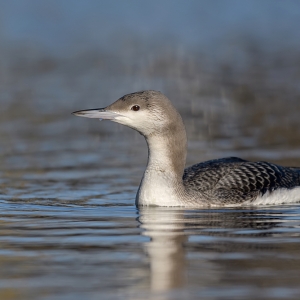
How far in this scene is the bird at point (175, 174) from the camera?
908cm

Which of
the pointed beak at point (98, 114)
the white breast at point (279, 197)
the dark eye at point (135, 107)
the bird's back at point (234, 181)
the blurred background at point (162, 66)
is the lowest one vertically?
the white breast at point (279, 197)

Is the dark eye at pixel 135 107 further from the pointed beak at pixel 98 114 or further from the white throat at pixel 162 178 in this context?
the white throat at pixel 162 178

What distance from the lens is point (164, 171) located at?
30.5ft

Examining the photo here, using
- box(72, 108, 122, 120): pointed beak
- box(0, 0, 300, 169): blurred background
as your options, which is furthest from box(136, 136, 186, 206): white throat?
box(0, 0, 300, 169): blurred background

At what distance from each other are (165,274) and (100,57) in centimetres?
1688

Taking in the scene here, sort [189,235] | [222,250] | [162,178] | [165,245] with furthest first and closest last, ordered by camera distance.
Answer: [162,178] < [189,235] < [165,245] < [222,250]

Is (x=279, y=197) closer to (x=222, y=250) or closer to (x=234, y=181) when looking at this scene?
(x=234, y=181)

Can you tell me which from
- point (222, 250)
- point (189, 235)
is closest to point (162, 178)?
point (189, 235)

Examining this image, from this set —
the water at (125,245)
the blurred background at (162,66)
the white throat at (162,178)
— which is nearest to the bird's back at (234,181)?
the white throat at (162,178)

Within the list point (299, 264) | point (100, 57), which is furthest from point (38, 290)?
point (100, 57)

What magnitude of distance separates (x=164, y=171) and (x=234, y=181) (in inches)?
29.2

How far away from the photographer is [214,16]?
28.8 meters

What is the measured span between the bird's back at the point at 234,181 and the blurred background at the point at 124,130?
442 mm

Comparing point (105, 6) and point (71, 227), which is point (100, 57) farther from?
point (71, 227)
